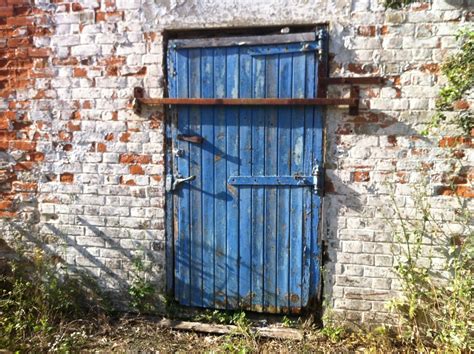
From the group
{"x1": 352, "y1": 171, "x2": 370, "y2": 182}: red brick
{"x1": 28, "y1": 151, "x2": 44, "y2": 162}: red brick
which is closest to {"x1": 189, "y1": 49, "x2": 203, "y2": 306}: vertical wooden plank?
{"x1": 352, "y1": 171, "x2": 370, "y2": 182}: red brick

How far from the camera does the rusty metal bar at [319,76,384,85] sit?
2932 mm

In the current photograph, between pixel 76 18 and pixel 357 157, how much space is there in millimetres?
2539

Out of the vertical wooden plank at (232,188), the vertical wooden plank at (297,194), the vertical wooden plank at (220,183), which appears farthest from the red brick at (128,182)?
the vertical wooden plank at (297,194)

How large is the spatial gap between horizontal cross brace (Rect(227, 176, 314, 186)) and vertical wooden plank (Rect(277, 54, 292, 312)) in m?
0.05

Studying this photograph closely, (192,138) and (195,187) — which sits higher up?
(192,138)

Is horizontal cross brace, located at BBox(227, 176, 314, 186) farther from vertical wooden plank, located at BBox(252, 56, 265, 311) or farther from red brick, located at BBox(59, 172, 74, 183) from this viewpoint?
red brick, located at BBox(59, 172, 74, 183)

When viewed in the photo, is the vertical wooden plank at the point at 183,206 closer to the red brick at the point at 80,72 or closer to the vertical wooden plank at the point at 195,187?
the vertical wooden plank at the point at 195,187

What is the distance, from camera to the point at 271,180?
314cm

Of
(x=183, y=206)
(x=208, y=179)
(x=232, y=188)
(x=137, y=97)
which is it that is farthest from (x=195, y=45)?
(x=183, y=206)

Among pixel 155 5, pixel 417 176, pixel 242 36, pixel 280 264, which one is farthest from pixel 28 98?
pixel 417 176

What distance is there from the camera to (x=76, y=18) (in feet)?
10.8

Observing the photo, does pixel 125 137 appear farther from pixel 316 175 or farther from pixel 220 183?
pixel 316 175

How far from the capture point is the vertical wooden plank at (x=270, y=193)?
3072 mm

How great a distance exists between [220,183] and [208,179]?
11 cm
